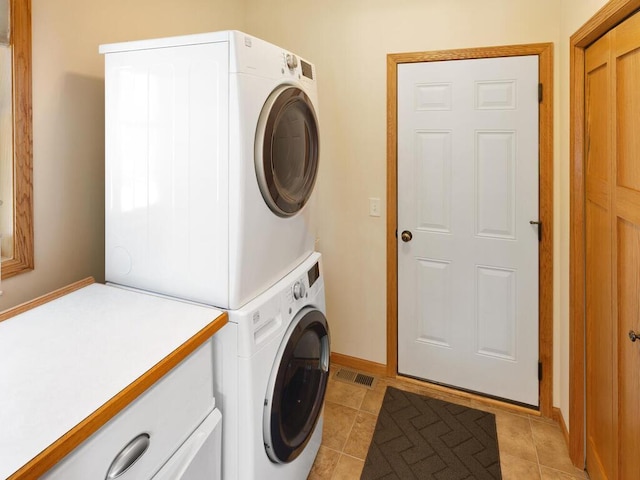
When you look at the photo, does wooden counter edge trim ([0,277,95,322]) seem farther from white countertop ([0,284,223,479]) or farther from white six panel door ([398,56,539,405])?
white six panel door ([398,56,539,405])

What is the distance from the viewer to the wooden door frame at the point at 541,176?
2.07m

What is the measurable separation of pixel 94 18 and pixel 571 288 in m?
2.30

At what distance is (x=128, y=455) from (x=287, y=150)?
1.01 m

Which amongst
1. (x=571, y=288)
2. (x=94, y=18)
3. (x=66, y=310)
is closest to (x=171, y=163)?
(x=66, y=310)

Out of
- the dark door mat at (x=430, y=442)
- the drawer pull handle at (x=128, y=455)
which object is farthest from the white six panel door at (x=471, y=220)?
the drawer pull handle at (x=128, y=455)

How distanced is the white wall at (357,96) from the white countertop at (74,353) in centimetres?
149

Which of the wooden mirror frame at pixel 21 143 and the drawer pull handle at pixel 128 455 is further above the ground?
the wooden mirror frame at pixel 21 143

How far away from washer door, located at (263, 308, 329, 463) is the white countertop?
1.15 ft

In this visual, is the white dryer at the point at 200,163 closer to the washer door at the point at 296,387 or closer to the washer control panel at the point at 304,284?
the washer control panel at the point at 304,284

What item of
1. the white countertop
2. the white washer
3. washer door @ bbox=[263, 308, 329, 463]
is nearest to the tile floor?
the white washer

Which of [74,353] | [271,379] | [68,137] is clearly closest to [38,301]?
[74,353]

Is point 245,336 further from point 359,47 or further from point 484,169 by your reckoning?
point 359,47

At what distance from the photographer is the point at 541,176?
2127 millimetres

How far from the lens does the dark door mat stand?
1.84m
